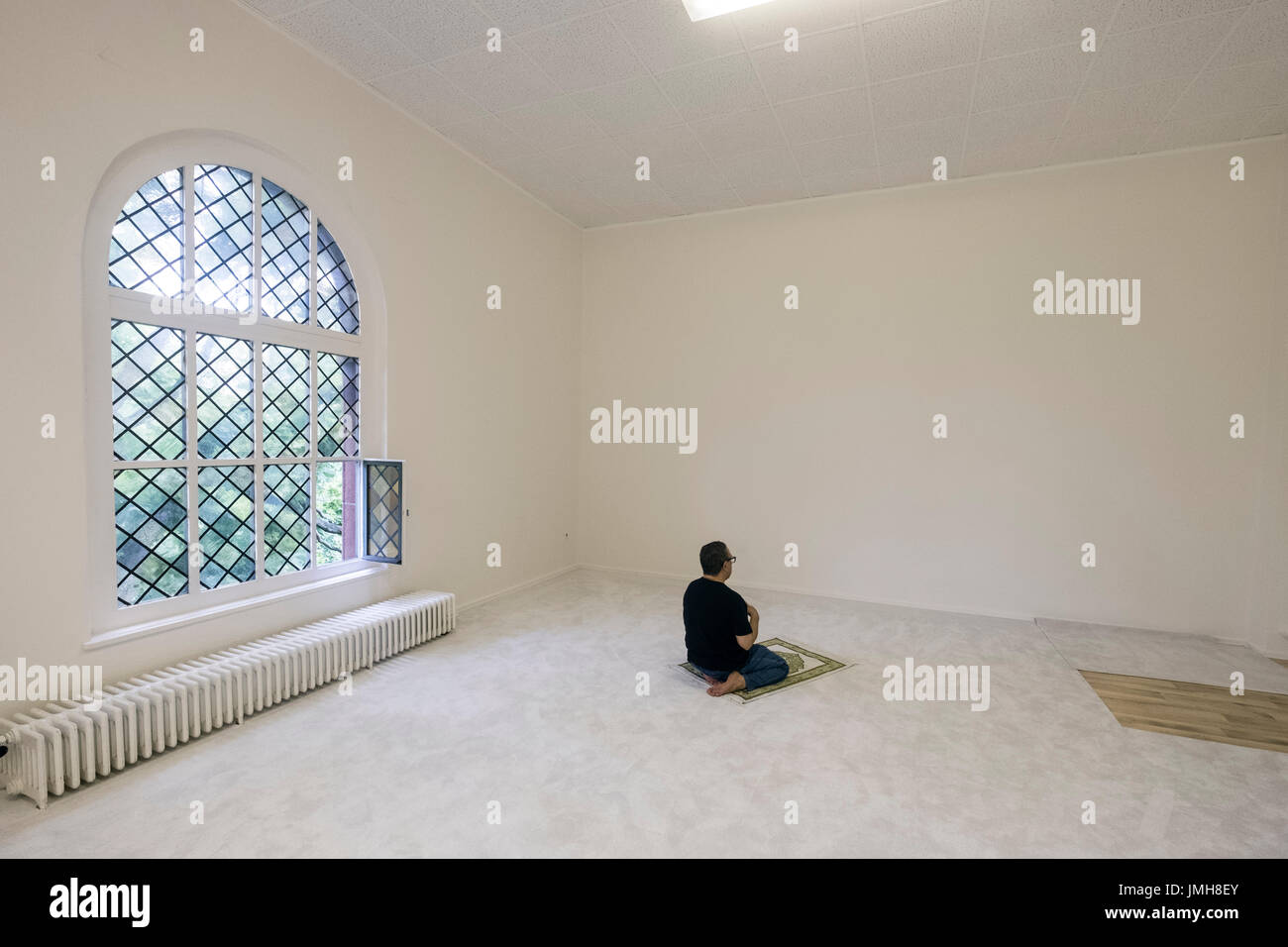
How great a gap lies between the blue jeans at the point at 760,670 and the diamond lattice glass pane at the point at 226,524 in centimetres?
270

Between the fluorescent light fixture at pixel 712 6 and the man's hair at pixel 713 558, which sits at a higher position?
the fluorescent light fixture at pixel 712 6

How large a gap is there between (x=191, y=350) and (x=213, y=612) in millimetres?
1360

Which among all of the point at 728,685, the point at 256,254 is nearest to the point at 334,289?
the point at 256,254

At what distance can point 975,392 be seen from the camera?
504cm

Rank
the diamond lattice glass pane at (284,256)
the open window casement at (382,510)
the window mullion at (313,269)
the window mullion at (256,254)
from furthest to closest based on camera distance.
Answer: the open window casement at (382,510), the window mullion at (313,269), the diamond lattice glass pane at (284,256), the window mullion at (256,254)


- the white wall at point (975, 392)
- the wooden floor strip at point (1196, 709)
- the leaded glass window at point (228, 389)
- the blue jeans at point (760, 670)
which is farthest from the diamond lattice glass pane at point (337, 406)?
the wooden floor strip at point (1196, 709)

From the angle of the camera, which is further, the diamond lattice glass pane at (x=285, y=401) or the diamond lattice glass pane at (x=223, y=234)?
the diamond lattice glass pane at (x=285, y=401)

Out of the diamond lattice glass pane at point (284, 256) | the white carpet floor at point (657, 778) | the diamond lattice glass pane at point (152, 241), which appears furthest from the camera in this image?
Result: the diamond lattice glass pane at point (284, 256)

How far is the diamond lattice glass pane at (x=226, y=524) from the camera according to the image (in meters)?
3.23

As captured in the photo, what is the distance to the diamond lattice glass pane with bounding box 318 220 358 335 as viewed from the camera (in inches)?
152

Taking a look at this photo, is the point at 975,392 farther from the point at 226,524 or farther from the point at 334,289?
the point at 226,524

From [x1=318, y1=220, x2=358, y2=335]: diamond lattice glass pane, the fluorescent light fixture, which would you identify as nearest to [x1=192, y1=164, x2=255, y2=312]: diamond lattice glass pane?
[x1=318, y1=220, x2=358, y2=335]: diamond lattice glass pane

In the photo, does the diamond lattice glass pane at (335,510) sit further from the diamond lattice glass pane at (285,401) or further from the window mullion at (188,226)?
the window mullion at (188,226)

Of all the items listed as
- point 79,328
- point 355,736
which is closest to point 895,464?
point 355,736
